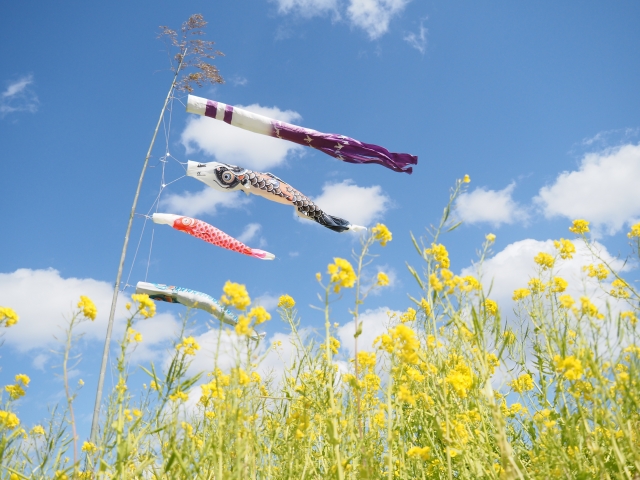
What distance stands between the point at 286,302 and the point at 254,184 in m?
3.82

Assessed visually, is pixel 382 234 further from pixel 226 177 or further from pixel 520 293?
pixel 226 177

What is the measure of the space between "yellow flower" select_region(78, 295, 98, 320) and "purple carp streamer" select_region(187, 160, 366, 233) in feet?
14.8

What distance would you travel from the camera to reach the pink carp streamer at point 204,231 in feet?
20.6

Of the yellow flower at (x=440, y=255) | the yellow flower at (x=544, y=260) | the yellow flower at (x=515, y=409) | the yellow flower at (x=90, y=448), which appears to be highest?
the yellow flower at (x=544, y=260)

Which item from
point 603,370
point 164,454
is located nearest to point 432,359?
point 603,370

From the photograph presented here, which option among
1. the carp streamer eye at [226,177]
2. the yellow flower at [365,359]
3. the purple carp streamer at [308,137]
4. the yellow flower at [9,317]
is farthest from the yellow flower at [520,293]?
the purple carp streamer at [308,137]

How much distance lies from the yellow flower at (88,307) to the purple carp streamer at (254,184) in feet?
14.8

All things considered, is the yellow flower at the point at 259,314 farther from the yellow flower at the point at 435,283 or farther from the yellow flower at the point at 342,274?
the yellow flower at the point at 435,283

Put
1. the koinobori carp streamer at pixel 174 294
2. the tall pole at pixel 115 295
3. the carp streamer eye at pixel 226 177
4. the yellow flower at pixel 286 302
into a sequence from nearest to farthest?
the yellow flower at pixel 286 302 < the tall pole at pixel 115 295 < the koinobori carp streamer at pixel 174 294 < the carp streamer eye at pixel 226 177

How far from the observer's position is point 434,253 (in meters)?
1.73

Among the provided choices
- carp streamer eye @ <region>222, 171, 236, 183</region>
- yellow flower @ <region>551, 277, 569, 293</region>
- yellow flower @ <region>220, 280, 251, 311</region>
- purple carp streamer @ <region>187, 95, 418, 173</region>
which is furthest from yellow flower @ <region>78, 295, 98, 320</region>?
purple carp streamer @ <region>187, 95, 418, 173</region>

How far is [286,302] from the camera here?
278cm

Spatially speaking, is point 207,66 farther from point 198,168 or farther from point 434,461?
point 434,461

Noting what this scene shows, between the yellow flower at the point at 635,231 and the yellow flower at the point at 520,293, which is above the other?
the yellow flower at the point at 635,231
